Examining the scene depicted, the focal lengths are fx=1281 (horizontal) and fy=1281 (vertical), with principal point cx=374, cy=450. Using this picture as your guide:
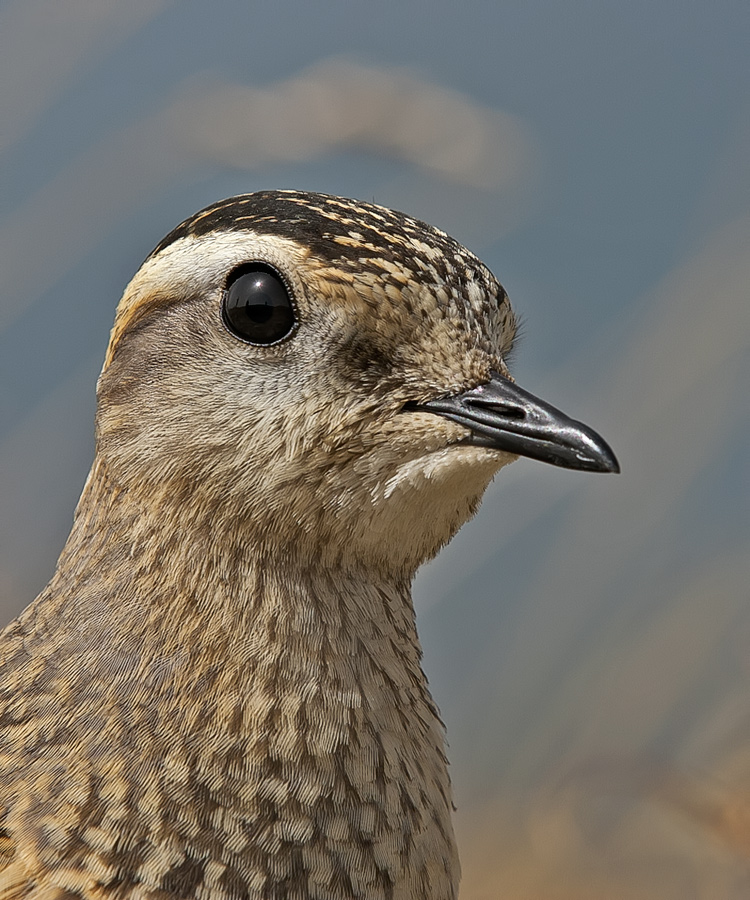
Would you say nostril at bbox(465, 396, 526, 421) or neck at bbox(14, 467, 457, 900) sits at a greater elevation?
nostril at bbox(465, 396, 526, 421)

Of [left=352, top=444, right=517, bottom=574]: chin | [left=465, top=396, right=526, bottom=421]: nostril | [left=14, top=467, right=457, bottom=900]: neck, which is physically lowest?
[left=14, top=467, right=457, bottom=900]: neck

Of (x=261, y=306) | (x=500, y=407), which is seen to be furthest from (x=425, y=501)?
(x=261, y=306)

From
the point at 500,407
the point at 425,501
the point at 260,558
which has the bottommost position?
the point at 260,558

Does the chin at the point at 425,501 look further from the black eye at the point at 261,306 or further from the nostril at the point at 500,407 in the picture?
the black eye at the point at 261,306

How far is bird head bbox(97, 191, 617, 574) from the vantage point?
2.16 metres

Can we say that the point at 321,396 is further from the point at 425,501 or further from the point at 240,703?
the point at 240,703

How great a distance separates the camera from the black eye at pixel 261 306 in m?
2.17

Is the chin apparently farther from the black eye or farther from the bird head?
the black eye

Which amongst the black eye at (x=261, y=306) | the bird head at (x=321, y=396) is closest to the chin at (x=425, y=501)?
the bird head at (x=321, y=396)

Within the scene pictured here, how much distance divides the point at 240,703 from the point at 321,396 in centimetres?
55

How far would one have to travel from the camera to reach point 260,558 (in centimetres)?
224

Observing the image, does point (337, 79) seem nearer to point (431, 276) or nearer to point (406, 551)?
point (431, 276)

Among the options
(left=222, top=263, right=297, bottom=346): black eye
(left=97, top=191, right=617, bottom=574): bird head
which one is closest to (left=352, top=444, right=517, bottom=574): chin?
(left=97, top=191, right=617, bottom=574): bird head

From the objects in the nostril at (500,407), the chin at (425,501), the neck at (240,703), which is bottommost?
the neck at (240,703)
